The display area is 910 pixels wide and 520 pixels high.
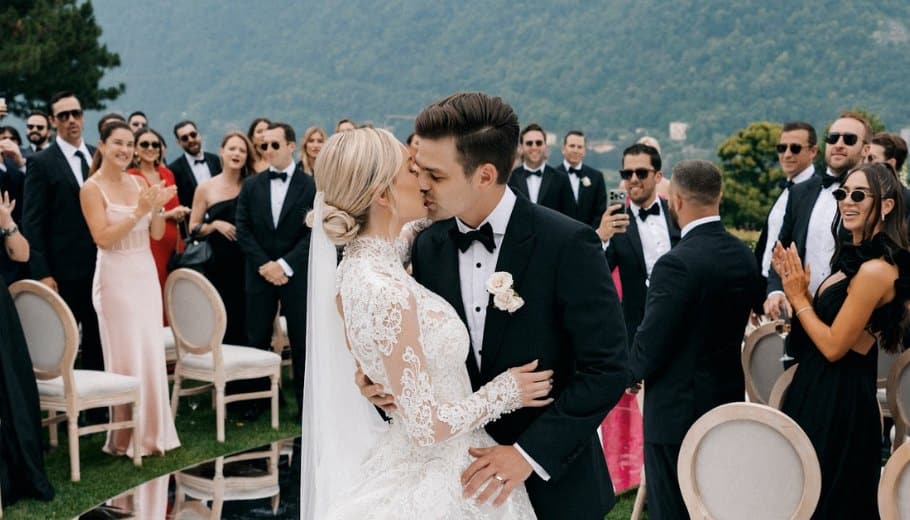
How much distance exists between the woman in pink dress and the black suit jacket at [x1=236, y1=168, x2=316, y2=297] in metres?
1.02

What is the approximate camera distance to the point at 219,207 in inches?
336

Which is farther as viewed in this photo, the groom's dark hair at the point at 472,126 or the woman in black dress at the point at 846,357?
the woman in black dress at the point at 846,357

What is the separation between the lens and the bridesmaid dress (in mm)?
6781

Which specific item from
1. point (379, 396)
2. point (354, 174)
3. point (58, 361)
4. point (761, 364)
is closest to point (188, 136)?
point (58, 361)

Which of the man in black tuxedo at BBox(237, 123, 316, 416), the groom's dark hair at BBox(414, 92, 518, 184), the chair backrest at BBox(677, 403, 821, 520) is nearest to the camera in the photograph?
the groom's dark hair at BBox(414, 92, 518, 184)

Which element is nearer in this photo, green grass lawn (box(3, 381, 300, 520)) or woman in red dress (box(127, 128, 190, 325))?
green grass lawn (box(3, 381, 300, 520))

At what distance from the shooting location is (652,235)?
7.06m

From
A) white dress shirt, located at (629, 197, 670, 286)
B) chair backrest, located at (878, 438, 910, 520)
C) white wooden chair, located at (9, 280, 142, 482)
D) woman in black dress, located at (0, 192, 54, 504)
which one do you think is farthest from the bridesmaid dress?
chair backrest, located at (878, 438, 910, 520)

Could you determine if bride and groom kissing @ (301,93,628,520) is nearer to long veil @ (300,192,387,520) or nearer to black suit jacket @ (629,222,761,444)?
long veil @ (300,192,387,520)

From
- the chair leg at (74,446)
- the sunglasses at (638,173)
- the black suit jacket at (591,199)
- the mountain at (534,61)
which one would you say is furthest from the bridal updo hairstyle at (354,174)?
the mountain at (534,61)

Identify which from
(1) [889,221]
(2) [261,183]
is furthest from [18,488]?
(1) [889,221]

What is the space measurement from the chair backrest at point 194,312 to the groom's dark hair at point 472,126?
A: 4.75 metres

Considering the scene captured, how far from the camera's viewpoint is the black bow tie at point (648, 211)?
23.2 ft

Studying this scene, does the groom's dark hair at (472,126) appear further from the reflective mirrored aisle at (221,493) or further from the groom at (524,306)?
the reflective mirrored aisle at (221,493)
